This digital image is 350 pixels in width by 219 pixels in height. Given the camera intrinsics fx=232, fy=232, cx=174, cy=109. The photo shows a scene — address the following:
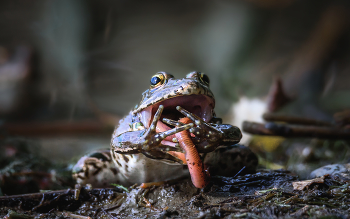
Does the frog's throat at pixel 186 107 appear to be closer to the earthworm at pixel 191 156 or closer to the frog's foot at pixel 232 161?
the earthworm at pixel 191 156

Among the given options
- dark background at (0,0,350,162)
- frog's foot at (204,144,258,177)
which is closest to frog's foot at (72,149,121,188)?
frog's foot at (204,144,258,177)

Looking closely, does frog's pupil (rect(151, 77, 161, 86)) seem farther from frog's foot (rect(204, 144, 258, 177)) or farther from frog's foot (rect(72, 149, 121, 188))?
frog's foot (rect(72, 149, 121, 188))

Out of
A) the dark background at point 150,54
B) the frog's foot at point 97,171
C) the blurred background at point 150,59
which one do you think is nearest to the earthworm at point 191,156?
the frog's foot at point 97,171

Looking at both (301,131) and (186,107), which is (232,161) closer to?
(186,107)

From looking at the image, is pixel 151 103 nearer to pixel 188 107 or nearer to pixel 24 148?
pixel 188 107

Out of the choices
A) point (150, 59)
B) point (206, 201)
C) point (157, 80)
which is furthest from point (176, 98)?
point (150, 59)

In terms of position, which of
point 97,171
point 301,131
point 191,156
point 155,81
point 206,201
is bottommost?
point 206,201

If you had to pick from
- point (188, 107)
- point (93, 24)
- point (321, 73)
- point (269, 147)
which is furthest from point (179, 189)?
point (93, 24)
